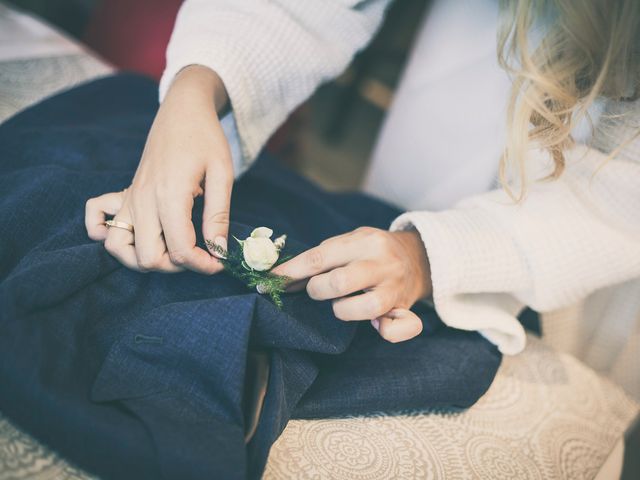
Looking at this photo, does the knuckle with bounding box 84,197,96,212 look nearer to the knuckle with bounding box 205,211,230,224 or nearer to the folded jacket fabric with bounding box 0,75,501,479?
the folded jacket fabric with bounding box 0,75,501,479

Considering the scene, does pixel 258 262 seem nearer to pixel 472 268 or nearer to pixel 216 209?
pixel 216 209

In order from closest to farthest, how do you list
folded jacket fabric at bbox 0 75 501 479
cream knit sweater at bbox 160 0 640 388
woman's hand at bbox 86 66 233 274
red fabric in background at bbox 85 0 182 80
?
folded jacket fabric at bbox 0 75 501 479 → woman's hand at bbox 86 66 233 274 → cream knit sweater at bbox 160 0 640 388 → red fabric in background at bbox 85 0 182 80

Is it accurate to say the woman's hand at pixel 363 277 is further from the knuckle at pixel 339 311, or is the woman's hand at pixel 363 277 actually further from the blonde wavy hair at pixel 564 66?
the blonde wavy hair at pixel 564 66

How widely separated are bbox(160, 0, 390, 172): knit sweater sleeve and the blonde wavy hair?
30 cm

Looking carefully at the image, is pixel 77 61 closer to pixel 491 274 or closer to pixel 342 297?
pixel 342 297

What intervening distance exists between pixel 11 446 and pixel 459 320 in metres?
0.55

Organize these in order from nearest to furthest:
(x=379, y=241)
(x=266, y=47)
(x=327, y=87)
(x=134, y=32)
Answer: (x=379, y=241)
(x=266, y=47)
(x=134, y=32)
(x=327, y=87)

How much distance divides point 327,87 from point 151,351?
2.60 meters

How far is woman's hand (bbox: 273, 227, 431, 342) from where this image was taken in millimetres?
534

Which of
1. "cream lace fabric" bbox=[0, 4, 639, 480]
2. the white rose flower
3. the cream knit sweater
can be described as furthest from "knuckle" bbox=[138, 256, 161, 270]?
the cream knit sweater

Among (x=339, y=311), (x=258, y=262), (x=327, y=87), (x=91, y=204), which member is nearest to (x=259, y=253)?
(x=258, y=262)

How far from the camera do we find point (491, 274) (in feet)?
2.13

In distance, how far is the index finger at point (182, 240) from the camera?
52 centimetres

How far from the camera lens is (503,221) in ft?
2.21
